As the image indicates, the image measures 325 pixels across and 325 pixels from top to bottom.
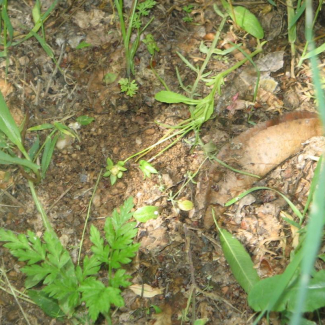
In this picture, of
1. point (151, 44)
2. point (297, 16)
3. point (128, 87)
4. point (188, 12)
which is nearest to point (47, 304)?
point (128, 87)

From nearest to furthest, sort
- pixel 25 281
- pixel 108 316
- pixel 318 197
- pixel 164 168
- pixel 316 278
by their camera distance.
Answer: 1. pixel 318 197
2. pixel 316 278
3. pixel 108 316
4. pixel 25 281
5. pixel 164 168

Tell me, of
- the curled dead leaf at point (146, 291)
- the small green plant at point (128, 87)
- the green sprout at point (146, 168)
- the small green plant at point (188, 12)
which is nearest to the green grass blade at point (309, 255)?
the curled dead leaf at point (146, 291)

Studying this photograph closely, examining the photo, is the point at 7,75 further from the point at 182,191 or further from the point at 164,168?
the point at 182,191

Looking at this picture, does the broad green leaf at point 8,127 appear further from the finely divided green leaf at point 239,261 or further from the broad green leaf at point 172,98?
the finely divided green leaf at point 239,261

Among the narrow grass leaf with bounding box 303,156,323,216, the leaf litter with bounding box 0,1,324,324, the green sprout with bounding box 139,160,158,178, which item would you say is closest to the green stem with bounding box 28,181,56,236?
the leaf litter with bounding box 0,1,324,324

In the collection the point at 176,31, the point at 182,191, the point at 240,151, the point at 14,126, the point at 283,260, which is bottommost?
the point at 283,260

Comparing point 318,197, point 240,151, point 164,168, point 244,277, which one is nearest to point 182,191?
point 164,168
